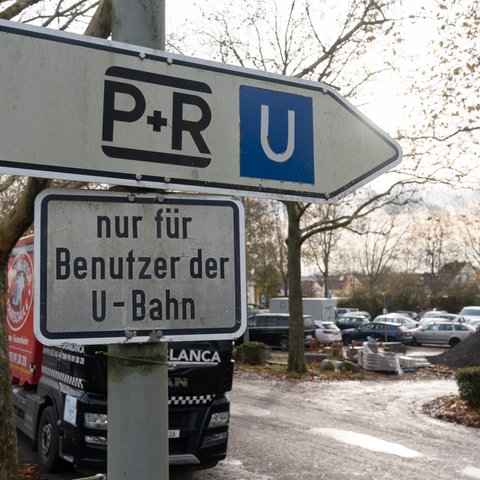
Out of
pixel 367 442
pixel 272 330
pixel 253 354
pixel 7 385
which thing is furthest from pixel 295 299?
pixel 7 385

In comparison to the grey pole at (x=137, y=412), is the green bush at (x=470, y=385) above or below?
below

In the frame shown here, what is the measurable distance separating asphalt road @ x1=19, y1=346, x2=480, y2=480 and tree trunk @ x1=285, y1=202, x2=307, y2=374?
3389 millimetres

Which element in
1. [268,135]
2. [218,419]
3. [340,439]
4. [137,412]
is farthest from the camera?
[340,439]

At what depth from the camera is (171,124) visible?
6.10 ft

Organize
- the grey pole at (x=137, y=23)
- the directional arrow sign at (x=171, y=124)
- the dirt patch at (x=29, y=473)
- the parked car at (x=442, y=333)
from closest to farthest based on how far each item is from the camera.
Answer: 1. the directional arrow sign at (x=171, y=124)
2. the grey pole at (x=137, y=23)
3. the dirt patch at (x=29, y=473)
4. the parked car at (x=442, y=333)

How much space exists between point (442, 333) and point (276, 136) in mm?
32896

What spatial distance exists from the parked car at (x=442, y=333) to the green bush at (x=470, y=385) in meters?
20.3

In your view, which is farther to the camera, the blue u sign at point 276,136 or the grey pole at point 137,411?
the blue u sign at point 276,136

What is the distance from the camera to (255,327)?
29750 millimetres

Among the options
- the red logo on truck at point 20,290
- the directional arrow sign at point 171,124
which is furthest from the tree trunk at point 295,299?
the directional arrow sign at point 171,124

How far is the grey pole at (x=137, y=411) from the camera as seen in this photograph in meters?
1.72

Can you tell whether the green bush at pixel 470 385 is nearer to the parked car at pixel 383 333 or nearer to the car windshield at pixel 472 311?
the parked car at pixel 383 333

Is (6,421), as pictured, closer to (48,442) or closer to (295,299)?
(48,442)

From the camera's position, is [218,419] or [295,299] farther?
[295,299]
